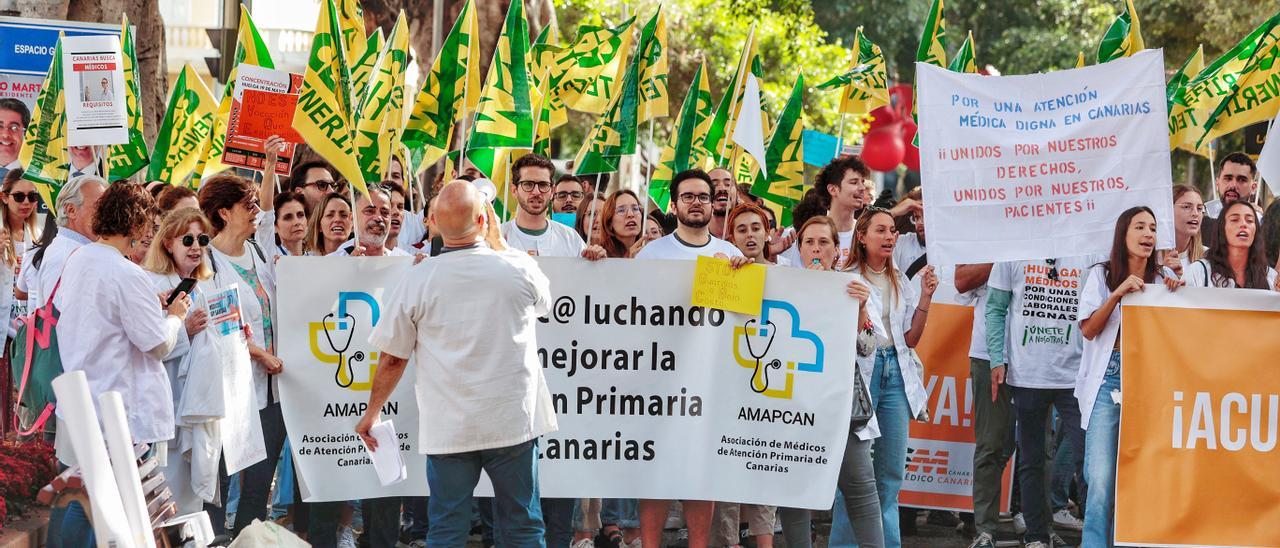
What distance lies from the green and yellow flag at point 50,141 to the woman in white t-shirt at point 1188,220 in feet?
20.9

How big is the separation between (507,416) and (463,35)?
3.82 meters

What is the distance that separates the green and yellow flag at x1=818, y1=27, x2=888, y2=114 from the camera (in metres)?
11.0

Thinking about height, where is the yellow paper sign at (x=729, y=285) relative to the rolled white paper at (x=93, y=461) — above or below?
above

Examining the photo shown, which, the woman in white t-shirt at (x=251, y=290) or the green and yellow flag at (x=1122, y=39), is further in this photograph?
the green and yellow flag at (x=1122, y=39)

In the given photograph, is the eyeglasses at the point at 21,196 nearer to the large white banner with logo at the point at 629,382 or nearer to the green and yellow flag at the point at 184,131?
the green and yellow flag at the point at 184,131

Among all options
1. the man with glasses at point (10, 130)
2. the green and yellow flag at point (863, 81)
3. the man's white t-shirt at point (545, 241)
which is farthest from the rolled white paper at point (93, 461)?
the man with glasses at point (10, 130)

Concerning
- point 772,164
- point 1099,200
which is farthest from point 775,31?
point 1099,200

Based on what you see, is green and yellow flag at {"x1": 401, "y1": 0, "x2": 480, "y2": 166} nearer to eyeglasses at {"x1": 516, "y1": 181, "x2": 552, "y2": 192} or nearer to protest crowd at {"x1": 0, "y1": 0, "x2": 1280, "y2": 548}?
protest crowd at {"x1": 0, "y1": 0, "x2": 1280, "y2": 548}

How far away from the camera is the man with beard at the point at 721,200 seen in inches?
376

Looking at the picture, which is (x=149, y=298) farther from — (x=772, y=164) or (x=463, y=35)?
(x=772, y=164)

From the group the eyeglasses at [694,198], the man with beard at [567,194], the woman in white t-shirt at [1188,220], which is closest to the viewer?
the eyeglasses at [694,198]

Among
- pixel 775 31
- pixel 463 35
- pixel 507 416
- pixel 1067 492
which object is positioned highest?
pixel 775 31

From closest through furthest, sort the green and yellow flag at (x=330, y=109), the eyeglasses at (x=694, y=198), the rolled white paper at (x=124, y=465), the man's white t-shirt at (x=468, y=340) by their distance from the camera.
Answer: the rolled white paper at (x=124, y=465) < the man's white t-shirt at (x=468, y=340) < the eyeglasses at (x=694, y=198) < the green and yellow flag at (x=330, y=109)

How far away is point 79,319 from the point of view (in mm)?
6152
